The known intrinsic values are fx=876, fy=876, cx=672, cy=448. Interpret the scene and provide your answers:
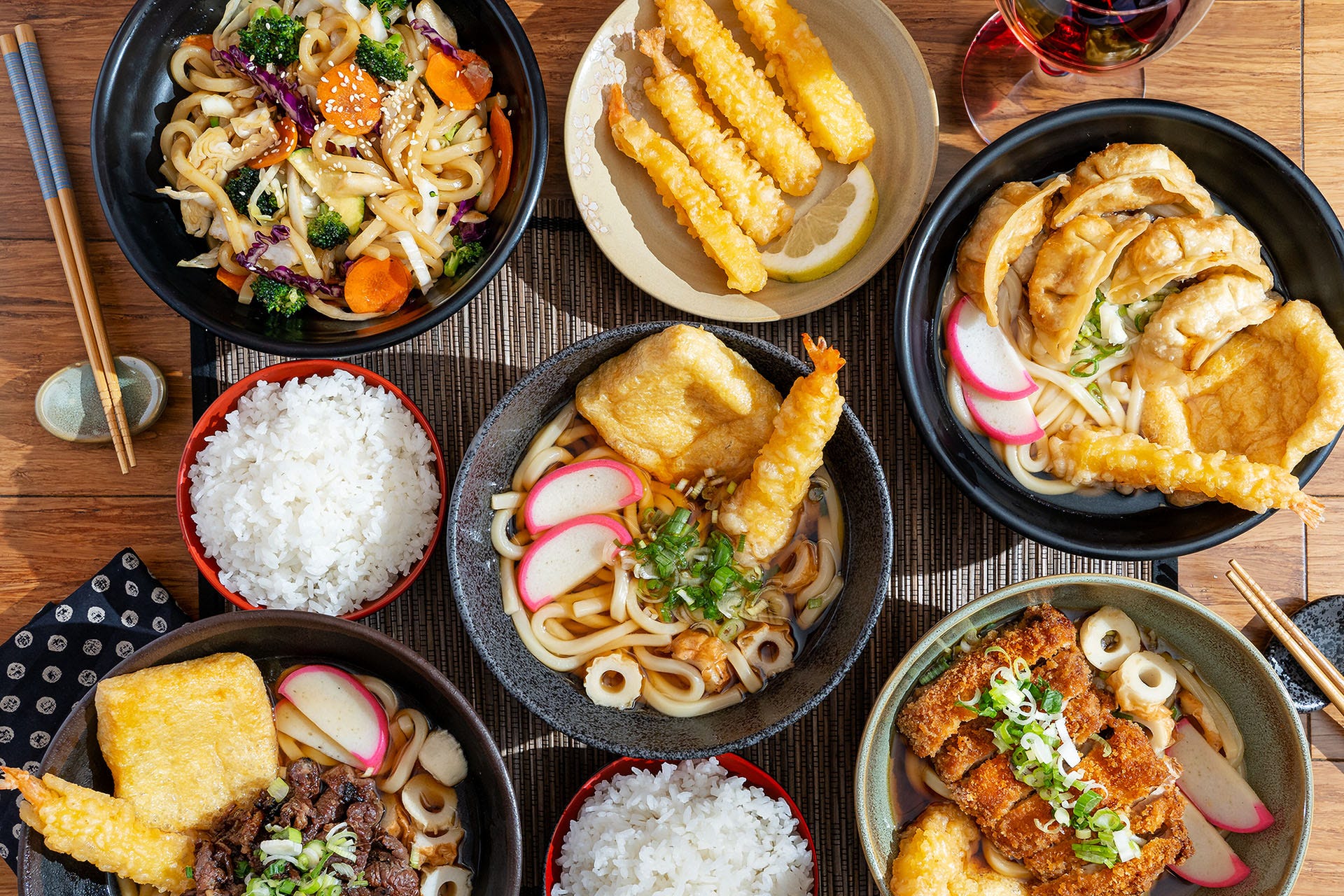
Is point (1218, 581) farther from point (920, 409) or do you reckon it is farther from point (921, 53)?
point (921, 53)

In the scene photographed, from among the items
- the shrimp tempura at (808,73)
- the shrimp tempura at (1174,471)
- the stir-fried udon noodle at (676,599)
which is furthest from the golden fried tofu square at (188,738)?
the shrimp tempura at (1174,471)

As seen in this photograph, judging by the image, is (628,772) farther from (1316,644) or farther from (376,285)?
(1316,644)

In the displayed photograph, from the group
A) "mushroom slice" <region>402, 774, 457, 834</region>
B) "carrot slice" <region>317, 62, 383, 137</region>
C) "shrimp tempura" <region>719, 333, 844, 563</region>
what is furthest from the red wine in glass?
"mushroom slice" <region>402, 774, 457, 834</region>

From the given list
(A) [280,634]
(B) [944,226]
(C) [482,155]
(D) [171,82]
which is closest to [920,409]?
(B) [944,226]

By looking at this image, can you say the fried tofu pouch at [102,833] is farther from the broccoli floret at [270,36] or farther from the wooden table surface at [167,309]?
the broccoli floret at [270,36]

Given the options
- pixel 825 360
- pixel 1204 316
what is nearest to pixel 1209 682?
pixel 1204 316
